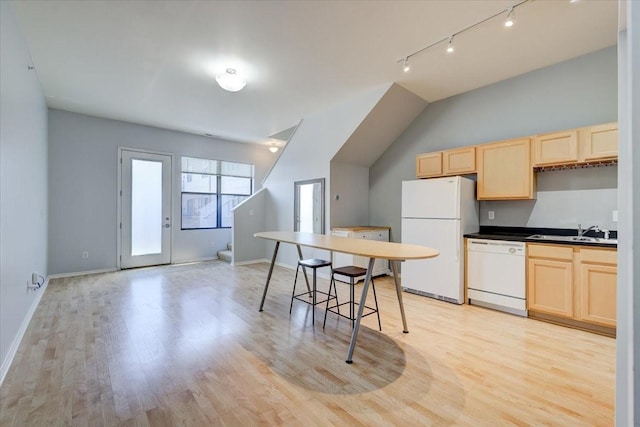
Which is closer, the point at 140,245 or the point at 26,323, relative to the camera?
the point at 26,323

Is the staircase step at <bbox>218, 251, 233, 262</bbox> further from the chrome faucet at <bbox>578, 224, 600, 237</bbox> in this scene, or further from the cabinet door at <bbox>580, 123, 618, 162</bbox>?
the cabinet door at <bbox>580, 123, 618, 162</bbox>

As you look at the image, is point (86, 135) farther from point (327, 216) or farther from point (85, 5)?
point (327, 216)

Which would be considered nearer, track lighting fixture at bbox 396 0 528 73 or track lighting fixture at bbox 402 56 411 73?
track lighting fixture at bbox 396 0 528 73

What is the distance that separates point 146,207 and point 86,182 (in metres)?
1.07

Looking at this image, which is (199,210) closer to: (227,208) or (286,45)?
(227,208)

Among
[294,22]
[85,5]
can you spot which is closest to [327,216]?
[294,22]

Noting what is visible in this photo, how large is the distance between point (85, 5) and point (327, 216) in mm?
A: 3934

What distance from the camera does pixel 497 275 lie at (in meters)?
3.48

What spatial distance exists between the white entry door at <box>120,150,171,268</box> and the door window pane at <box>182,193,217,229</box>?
0.39 m

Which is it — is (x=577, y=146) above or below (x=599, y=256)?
above

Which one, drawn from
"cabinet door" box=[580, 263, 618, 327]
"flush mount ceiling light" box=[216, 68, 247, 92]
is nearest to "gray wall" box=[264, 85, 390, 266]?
"flush mount ceiling light" box=[216, 68, 247, 92]

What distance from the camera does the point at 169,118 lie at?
5.48 meters

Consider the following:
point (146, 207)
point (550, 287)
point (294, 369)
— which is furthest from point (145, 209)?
point (550, 287)

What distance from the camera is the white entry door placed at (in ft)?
18.7
